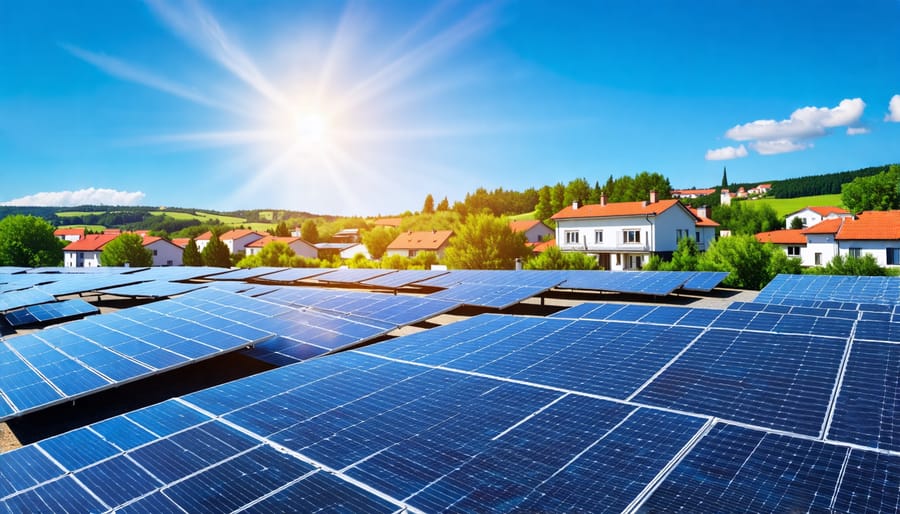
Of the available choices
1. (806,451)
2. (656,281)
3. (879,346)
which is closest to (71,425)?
(806,451)

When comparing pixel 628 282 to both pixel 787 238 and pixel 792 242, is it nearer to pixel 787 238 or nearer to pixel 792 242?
pixel 792 242

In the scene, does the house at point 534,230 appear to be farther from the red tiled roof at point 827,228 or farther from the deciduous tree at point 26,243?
the deciduous tree at point 26,243

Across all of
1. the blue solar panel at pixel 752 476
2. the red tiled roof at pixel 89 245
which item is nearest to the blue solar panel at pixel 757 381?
the blue solar panel at pixel 752 476

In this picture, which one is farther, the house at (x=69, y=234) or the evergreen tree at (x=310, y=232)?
the house at (x=69, y=234)

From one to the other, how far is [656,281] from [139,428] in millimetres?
24701

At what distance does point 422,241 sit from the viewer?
104938 millimetres

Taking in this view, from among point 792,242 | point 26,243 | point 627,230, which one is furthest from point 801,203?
point 26,243

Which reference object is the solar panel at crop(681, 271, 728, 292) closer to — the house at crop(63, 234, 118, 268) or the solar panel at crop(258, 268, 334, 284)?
the solar panel at crop(258, 268, 334, 284)

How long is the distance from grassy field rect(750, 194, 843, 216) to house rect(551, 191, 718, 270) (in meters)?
106

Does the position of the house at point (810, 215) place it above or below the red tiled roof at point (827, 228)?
above

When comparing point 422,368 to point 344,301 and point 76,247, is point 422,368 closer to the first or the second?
point 344,301

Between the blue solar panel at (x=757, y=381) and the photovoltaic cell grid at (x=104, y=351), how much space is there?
1036cm

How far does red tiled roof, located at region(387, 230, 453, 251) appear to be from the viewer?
330ft

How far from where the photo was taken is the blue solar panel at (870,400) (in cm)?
566
